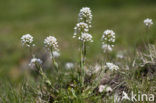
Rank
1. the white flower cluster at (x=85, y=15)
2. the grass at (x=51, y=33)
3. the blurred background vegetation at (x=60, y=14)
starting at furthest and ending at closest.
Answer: the blurred background vegetation at (x=60, y=14) → the grass at (x=51, y=33) → the white flower cluster at (x=85, y=15)

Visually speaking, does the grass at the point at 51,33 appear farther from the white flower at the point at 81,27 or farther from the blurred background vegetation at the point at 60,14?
the white flower at the point at 81,27

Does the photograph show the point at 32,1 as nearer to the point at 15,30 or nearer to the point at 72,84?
the point at 15,30

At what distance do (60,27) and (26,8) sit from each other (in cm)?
705

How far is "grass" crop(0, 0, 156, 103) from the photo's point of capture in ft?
12.4

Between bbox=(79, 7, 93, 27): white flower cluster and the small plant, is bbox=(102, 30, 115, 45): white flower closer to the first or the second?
the small plant

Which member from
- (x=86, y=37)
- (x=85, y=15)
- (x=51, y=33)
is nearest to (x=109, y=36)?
(x=86, y=37)

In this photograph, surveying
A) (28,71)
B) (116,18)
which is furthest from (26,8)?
(28,71)

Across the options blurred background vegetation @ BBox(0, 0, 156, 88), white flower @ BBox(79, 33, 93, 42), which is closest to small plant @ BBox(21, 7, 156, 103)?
white flower @ BBox(79, 33, 93, 42)

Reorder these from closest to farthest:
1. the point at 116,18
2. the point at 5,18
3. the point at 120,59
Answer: the point at 120,59
the point at 116,18
the point at 5,18

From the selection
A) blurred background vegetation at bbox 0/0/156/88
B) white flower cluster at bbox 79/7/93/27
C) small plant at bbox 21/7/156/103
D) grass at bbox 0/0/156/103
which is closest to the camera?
small plant at bbox 21/7/156/103

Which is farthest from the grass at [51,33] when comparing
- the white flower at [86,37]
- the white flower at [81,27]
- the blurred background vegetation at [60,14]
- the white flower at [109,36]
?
the white flower at [81,27]

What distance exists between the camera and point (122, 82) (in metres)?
3.41

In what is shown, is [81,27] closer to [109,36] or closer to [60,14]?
[109,36]

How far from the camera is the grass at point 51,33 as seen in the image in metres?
3.78
